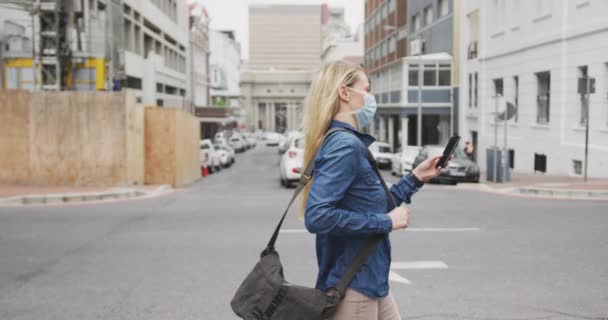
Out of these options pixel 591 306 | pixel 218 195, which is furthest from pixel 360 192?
pixel 218 195

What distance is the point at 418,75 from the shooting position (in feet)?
143

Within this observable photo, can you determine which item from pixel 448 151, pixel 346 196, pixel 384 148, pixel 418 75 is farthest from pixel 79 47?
pixel 346 196

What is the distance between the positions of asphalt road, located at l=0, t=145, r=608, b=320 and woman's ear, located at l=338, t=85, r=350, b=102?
339 centimetres

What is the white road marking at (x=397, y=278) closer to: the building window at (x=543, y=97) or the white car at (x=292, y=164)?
the white car at (x=292, y=164)

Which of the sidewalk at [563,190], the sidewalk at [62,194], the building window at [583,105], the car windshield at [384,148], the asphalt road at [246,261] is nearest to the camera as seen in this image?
the asphalt road at [246,261]

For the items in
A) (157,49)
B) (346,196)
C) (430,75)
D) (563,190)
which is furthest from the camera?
(157,49)

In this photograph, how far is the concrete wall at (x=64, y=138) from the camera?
63.2 feet

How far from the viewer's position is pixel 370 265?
10.1 ft

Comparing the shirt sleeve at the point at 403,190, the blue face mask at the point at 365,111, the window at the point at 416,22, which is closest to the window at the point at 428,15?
the window at the point at 416,22

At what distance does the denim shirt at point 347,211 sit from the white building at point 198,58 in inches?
2737

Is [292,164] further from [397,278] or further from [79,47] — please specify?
[397,278]

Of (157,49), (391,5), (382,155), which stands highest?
(391,5)

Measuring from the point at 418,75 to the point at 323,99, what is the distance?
4130cm

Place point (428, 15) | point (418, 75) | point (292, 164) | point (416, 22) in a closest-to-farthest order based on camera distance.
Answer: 1. point (292, 164)
2. point (418, 75)
3. point (428, 15)
4. point (416, 22)
